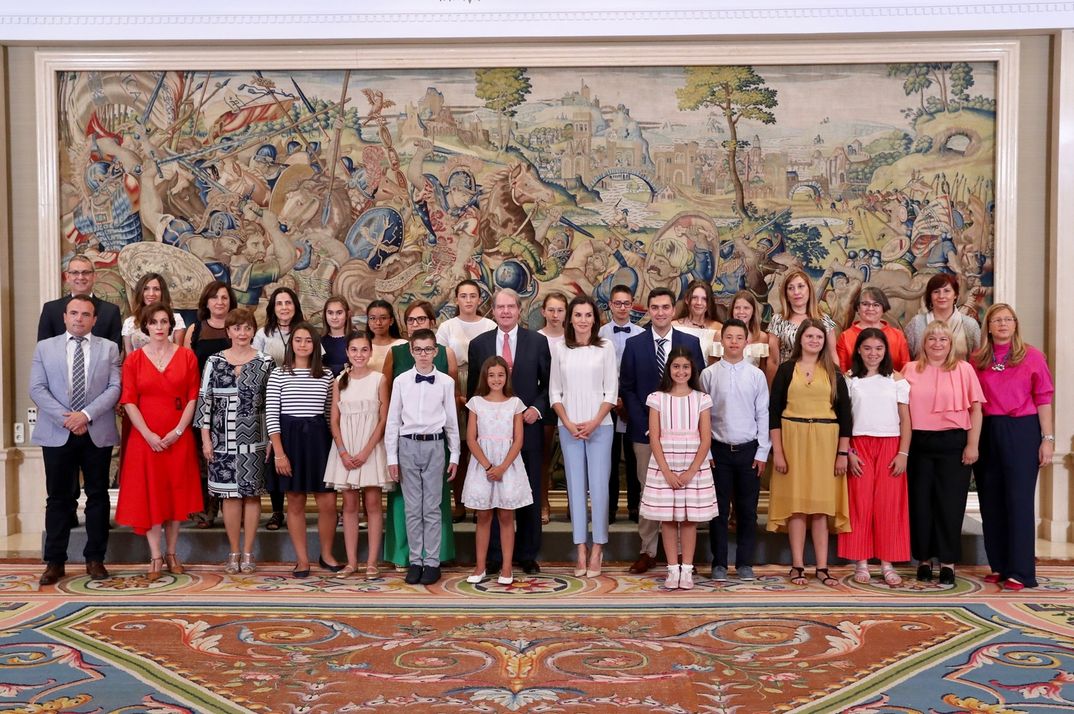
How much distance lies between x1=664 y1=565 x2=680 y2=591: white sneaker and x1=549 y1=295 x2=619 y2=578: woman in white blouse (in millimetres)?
469

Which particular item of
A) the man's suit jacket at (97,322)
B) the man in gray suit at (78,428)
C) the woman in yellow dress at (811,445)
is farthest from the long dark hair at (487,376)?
the man's suit jacket at (97,322)

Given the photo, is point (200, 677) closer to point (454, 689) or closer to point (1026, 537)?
point (454, 689)

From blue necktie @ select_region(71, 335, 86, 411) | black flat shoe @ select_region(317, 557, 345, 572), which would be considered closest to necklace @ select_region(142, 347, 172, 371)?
blue necktie @ select_region(71, 335, 86, 411)

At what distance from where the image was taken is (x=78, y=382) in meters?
5.87

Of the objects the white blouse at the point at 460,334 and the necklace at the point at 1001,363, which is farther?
the white blouse at the point at 460,334

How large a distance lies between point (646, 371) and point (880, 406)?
1.40m

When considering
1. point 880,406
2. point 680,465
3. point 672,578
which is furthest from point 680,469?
point 880,406

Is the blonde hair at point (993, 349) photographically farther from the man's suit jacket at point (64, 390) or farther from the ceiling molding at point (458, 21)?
the man's suit jacket at point (64, 390)

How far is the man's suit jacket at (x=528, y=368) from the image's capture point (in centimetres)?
603

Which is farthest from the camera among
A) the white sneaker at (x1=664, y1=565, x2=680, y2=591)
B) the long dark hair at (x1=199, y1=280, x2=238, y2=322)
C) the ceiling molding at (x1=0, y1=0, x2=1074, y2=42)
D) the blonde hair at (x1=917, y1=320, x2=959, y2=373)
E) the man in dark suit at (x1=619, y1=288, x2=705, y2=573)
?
the ceiling molding at (x1=0, y1=0, x2=1074, y2=42)

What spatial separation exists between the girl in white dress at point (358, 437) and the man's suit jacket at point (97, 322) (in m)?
1.72

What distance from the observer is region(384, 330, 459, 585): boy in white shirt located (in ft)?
18.9

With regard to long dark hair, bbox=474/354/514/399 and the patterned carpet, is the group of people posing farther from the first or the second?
the patterned carpet

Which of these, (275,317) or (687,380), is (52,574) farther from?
(687,380)
